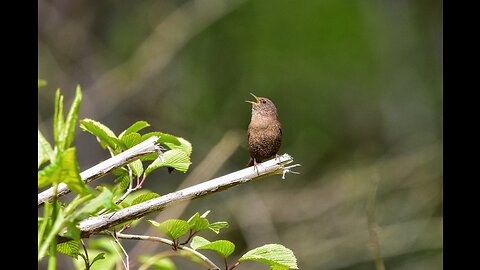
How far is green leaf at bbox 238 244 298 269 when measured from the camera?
1.52 meters

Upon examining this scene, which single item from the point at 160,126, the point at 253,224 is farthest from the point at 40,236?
the point at 160,126

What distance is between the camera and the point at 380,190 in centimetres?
952

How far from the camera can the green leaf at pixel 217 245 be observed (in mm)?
1521

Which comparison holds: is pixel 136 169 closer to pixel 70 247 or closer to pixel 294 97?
pixel 70 247

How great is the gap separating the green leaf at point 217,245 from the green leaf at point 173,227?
6cm

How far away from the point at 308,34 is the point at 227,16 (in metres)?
1.33

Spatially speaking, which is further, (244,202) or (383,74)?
(383,74)

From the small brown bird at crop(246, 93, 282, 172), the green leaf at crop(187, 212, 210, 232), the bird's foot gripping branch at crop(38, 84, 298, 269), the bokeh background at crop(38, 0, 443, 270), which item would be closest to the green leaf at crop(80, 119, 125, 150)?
the bird's foot gripping branch at crop(38, 84, 298, 269)

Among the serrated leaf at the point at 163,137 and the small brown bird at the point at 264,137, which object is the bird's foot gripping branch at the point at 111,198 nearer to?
the serrated leaf at the point at 163,137

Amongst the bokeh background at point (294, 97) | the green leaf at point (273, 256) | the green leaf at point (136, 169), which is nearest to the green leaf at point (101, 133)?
the green leaf at point (136, 169)

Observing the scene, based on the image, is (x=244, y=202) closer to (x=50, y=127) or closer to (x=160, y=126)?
(x=160, y=126)

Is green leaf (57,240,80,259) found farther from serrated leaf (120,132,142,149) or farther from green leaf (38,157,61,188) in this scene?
green leaf (38,157,61,188)

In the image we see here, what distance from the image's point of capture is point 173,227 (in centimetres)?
149

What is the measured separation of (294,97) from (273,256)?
8.41 metres
